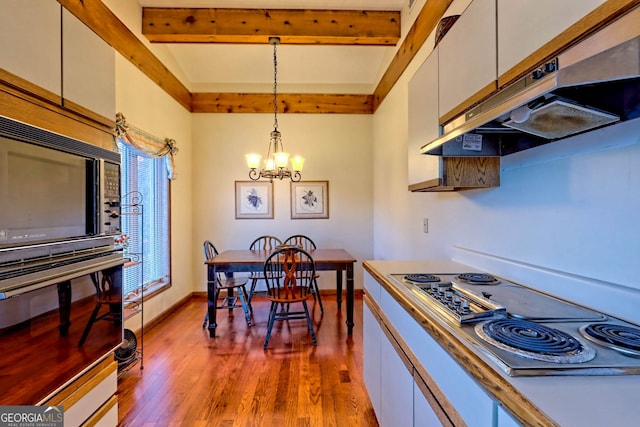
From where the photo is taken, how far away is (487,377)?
659 mm

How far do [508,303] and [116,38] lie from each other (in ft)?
11.3

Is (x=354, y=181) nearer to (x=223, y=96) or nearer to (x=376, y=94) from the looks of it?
(x=376, y=94)

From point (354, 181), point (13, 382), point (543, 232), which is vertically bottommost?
point (13, 382)

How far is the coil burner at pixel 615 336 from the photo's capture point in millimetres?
708

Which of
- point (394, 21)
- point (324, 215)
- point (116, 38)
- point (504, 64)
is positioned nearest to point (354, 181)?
point (324, 215)

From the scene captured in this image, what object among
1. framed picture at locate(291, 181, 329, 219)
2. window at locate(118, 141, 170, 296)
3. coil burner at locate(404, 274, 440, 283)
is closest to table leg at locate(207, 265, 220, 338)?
window at locate(118, 141, 170, 296)

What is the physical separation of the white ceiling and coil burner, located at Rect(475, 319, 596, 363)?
3.08 metres

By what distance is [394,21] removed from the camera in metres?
3.09

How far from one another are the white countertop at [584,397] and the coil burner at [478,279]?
79cm

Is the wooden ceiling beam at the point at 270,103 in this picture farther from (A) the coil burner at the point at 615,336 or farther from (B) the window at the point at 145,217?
(A) the coil burner at the point at 615,336

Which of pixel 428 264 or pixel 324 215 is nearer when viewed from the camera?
pixel 428 264

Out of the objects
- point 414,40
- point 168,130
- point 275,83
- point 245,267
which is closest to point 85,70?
point 245,267

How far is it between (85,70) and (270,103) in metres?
3.25

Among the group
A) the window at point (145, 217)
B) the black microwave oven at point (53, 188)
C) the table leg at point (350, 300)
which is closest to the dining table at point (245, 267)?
the table leg at point (350, 300)
